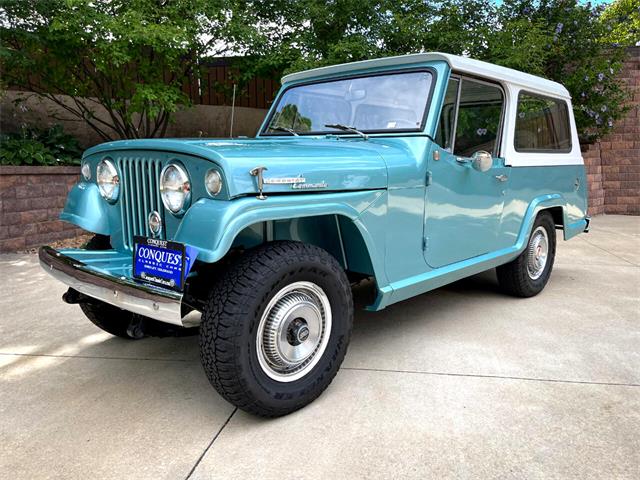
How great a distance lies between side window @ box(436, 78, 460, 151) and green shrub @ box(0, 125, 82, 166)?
223 inches

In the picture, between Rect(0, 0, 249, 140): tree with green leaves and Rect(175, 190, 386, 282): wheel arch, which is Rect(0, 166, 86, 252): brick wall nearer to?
Rect(0, 0, 249, 140): tree with green leaves

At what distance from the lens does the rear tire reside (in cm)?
437

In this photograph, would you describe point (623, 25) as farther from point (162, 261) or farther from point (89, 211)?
point (162, 261)

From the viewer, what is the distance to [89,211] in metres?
2.83

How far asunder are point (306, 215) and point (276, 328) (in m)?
0.55

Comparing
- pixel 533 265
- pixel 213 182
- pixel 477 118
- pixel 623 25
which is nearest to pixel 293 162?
pixel 213 182

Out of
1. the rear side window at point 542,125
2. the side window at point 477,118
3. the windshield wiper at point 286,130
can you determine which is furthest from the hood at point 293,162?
the rear side window at point 542,125

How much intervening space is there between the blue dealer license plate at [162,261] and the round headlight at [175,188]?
8.0 inches

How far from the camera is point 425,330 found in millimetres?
3686

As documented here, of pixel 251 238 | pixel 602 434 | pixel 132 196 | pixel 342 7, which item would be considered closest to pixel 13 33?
pixel 342 7

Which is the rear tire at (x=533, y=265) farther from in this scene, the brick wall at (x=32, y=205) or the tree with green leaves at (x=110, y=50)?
the brick wall at (x=32, y=205)

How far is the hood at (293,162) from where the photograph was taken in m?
2.22

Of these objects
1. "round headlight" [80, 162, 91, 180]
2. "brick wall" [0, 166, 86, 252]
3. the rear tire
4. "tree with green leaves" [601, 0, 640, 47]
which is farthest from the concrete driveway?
"tree with green leaves" [601, 0, 640, 47]

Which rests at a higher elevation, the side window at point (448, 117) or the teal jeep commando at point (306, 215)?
the side window at point (448, 117)
